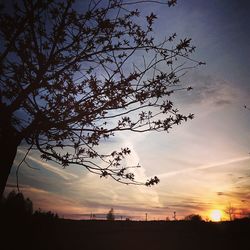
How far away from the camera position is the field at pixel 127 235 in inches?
635

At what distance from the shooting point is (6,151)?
548cm

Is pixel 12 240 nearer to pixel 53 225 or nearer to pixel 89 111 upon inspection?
pixel 53 225

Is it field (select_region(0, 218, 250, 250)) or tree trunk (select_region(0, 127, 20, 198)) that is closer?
tree trunk (select_region(0, 127, 20, 198))

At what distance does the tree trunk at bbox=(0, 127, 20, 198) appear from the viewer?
5.33 metres

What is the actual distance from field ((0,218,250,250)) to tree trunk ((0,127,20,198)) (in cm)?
1144

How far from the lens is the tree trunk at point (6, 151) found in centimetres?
533

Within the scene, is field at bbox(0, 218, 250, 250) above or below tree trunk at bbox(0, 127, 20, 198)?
below

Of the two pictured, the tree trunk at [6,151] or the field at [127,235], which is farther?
the field at [127,235]

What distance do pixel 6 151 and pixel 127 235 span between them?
20.0 metres

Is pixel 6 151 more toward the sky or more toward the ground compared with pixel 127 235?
more toward the sky

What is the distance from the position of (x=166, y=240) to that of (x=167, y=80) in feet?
61.1

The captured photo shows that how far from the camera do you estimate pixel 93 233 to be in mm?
22641

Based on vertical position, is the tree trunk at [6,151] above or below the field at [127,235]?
above

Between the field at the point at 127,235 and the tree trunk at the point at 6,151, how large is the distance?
37.5 feet
